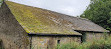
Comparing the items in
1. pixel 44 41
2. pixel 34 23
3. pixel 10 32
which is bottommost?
pixel 44 41

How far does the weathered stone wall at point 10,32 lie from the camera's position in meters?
8.89

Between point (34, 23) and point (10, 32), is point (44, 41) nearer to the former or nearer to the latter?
point (34, 23)

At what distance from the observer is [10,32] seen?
408 inches

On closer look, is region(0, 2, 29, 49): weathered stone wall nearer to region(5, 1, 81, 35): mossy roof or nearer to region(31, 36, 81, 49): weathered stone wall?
region(5, 1, 81, 35): mossy roof

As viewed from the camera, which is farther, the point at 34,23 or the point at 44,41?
the point at 34,23

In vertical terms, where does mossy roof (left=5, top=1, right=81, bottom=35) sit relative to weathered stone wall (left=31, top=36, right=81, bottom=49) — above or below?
above

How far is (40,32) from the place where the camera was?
9.03 m

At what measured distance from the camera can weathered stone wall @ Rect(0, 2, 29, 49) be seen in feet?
29.2

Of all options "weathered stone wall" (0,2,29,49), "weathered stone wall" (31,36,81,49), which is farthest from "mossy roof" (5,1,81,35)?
"weathered stone wall" (31,36,81,49)

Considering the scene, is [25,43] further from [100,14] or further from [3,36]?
[100,14]

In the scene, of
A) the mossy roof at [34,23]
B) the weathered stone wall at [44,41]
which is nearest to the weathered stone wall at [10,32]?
the mossy roof at [34,23]

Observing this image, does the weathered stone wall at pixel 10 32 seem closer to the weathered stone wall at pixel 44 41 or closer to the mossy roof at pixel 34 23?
the mossy roof at pixel 34 23

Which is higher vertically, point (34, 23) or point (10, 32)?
point (34, 23)

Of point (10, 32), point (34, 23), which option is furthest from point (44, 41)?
point (10, 32)
